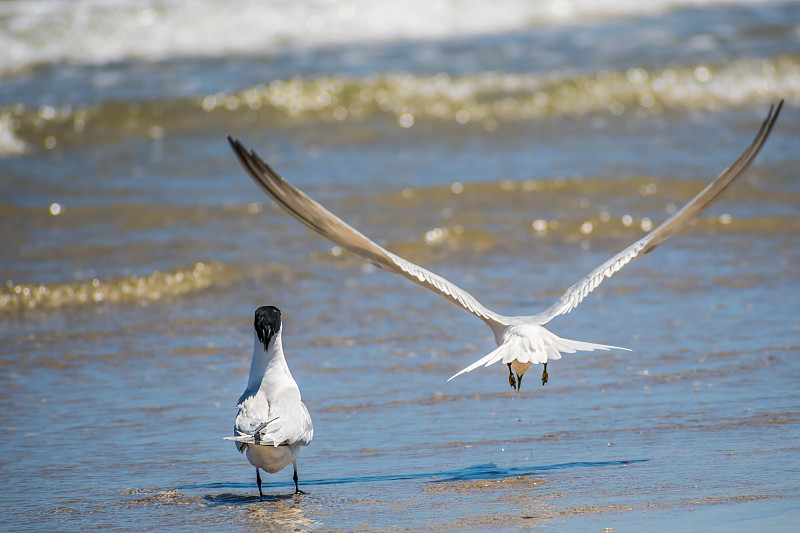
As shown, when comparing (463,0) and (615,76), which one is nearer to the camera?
(615,76)

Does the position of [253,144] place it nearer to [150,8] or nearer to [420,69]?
[420,69]

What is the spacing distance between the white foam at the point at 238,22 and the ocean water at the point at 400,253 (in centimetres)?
6

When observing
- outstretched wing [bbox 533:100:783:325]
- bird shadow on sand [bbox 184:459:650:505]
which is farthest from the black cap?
outstretched wing [bbox 533:100:783:325]

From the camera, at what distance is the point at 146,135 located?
1205cm

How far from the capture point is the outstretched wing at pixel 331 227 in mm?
4324

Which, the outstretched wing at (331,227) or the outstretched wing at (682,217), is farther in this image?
the outstretched wing at (682,217)

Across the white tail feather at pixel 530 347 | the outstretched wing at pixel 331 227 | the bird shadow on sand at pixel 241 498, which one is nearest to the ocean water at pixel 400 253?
the bird shadow on sand at pixel 241 498

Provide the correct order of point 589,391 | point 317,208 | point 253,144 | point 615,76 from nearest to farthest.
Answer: point 317,208 → point 589,391 → point 253,144 → point 615,76

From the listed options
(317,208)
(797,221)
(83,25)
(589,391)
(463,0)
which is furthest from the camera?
(463,0)

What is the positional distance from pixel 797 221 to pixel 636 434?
15.0 ft

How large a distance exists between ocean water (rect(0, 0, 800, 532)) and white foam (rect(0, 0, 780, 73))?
6 centimetres

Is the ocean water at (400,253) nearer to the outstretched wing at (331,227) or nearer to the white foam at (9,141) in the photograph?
the white foam at (9,141)

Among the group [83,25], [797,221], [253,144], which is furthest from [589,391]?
[83,25]

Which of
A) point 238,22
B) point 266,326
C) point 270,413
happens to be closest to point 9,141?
point 238,22
